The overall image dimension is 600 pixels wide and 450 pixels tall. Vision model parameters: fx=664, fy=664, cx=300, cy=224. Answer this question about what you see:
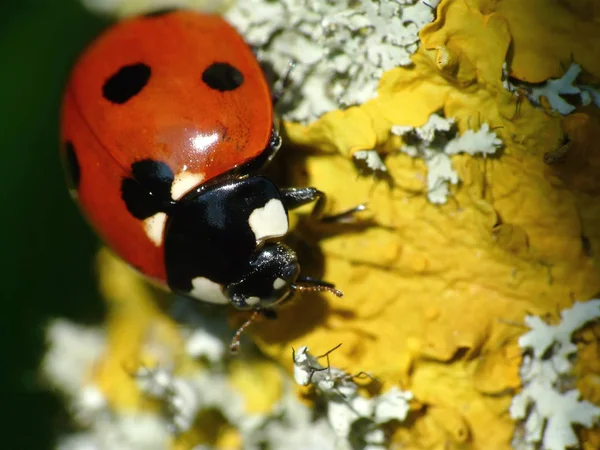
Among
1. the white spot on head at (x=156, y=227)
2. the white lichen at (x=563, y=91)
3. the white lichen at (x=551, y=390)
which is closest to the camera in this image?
the white lichen at (x=563, y=91)

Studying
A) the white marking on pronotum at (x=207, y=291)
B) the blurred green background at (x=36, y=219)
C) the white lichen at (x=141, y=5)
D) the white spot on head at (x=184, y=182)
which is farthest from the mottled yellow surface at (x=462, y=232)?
the blurred green background at (x=36, y=219)

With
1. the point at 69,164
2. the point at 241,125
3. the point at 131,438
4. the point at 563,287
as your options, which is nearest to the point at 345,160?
the point at 241,125

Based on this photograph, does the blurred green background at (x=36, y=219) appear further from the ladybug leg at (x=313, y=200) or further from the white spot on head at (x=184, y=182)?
the ladybug leg at (x=313, y=200)

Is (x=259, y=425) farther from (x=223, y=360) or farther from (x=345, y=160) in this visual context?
(x=345, y=160)

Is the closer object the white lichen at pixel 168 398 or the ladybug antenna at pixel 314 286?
the ladybug antenna at pixel 314 286

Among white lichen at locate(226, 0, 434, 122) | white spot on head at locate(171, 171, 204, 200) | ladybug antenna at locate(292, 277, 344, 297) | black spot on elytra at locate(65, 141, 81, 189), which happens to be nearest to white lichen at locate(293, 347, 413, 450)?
ladybug antenna at locate(292, 277, 344, 297)
